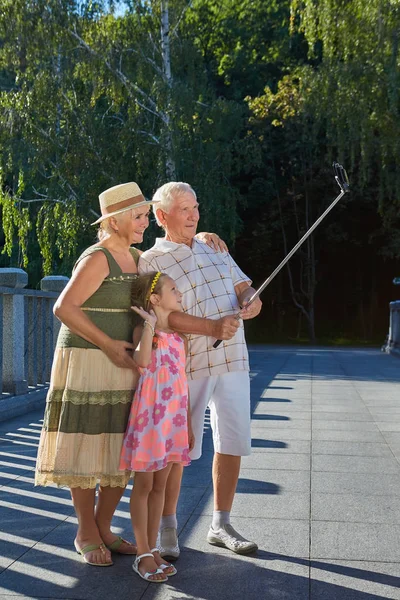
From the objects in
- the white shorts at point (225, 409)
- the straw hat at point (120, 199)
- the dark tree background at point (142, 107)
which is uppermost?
the dark tree background at point (142, 107)

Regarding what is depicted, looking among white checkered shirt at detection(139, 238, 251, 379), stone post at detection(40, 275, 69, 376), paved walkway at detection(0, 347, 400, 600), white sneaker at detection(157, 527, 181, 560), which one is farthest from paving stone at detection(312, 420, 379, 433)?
white sneaker at detection(157, 527, 181, 560)

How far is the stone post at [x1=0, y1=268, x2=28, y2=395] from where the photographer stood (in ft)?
33.5

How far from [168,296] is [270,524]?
1573mm

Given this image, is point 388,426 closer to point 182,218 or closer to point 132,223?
point 182,218

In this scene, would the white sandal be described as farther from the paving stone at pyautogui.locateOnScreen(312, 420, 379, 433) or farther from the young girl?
the paving stone at pyautogui.locateOnScreen(312, 420, 379, 433)

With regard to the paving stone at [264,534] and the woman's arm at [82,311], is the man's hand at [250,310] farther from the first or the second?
the paving stone at [264,534]

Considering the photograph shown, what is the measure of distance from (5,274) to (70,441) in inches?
240

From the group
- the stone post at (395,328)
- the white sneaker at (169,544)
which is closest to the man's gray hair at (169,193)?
the white sneaker at (169,544)

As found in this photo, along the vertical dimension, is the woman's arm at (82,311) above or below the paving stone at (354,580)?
above

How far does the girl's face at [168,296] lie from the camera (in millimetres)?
4297

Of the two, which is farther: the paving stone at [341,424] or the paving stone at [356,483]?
the paving stone at [341,424]

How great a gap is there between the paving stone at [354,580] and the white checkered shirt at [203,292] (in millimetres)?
1036

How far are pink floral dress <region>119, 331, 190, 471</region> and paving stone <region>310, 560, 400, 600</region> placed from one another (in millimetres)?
→ 779

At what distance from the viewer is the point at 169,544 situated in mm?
4520
